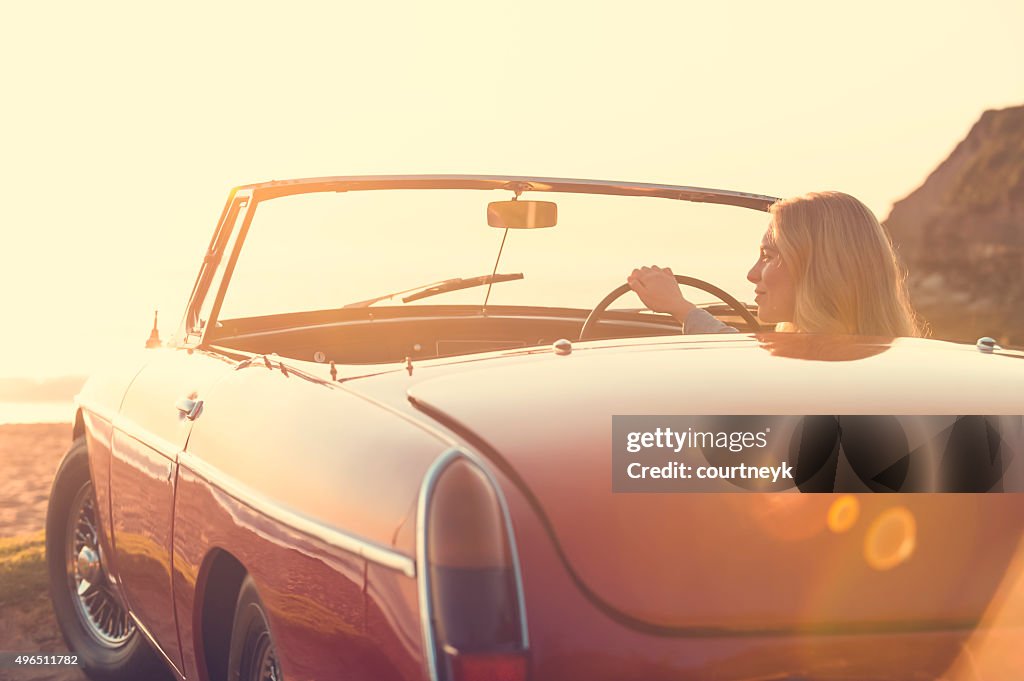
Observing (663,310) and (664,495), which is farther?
(663,310)

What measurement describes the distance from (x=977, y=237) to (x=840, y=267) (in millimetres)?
28608

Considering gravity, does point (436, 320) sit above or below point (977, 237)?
above

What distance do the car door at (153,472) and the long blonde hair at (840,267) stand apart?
1.59 metres

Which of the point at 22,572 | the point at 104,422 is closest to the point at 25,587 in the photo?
the point at 22,572

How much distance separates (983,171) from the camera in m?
30.9

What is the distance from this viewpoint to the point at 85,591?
4.89 meters

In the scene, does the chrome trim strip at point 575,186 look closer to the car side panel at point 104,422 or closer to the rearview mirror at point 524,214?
the rearview mirror at point 524,214

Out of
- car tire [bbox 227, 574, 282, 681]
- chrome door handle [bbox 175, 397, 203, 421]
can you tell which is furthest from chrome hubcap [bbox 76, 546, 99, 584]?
car tire [bbox 227, 574, 282, 681]

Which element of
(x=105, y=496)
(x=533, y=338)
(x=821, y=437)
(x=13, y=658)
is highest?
(x=821, y=437)

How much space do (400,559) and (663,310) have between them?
1909 mm

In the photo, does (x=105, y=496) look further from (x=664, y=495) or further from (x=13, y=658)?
(x=664, y=495)

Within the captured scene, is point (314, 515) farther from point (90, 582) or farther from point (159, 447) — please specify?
point (90, 582)

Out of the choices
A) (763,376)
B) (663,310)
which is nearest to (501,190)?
(663,310)

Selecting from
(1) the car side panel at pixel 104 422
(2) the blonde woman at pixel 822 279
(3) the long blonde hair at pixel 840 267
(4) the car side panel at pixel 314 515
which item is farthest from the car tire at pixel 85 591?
(3) the long blonde hair at pixel 840 267
